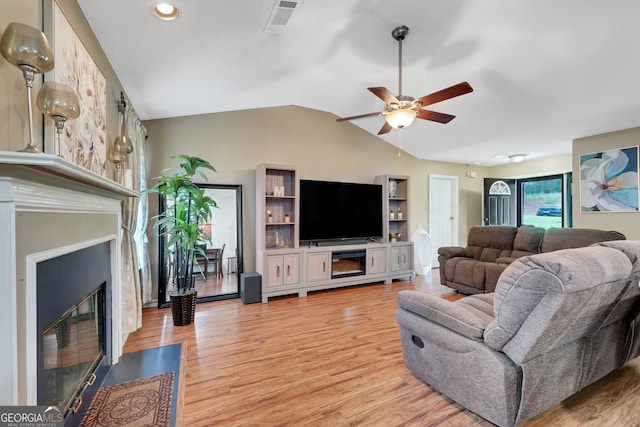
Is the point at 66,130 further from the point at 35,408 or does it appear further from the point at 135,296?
the point at 135,296

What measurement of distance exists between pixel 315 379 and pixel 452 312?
1119 mm

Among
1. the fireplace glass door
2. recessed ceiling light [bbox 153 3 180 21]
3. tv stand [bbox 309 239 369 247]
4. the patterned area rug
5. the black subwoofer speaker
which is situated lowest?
the patterned area rug

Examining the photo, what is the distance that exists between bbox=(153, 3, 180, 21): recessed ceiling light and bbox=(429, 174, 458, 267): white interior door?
548 cm

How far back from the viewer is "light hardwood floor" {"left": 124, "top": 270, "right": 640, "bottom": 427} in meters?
1.67

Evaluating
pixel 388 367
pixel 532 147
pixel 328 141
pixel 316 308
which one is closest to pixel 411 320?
pixel 388 367

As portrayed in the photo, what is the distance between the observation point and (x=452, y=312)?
1719mm

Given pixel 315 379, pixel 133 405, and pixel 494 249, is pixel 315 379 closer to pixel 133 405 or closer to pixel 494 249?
pixel 133 405

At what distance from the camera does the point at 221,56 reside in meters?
2.59

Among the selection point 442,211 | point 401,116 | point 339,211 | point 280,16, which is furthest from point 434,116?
point 442,211

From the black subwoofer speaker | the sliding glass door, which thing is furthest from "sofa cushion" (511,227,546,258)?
the black subwoofer speaker

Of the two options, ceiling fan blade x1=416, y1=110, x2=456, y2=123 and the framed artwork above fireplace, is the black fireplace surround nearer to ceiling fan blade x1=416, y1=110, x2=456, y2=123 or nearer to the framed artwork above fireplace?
the framed artwork above fireplace

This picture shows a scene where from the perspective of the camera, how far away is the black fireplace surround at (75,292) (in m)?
1.18

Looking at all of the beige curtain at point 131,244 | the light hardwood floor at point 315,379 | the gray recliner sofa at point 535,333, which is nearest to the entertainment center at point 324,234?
the light hardwood floor at point 315,379

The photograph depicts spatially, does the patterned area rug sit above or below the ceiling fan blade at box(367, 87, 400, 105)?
below
